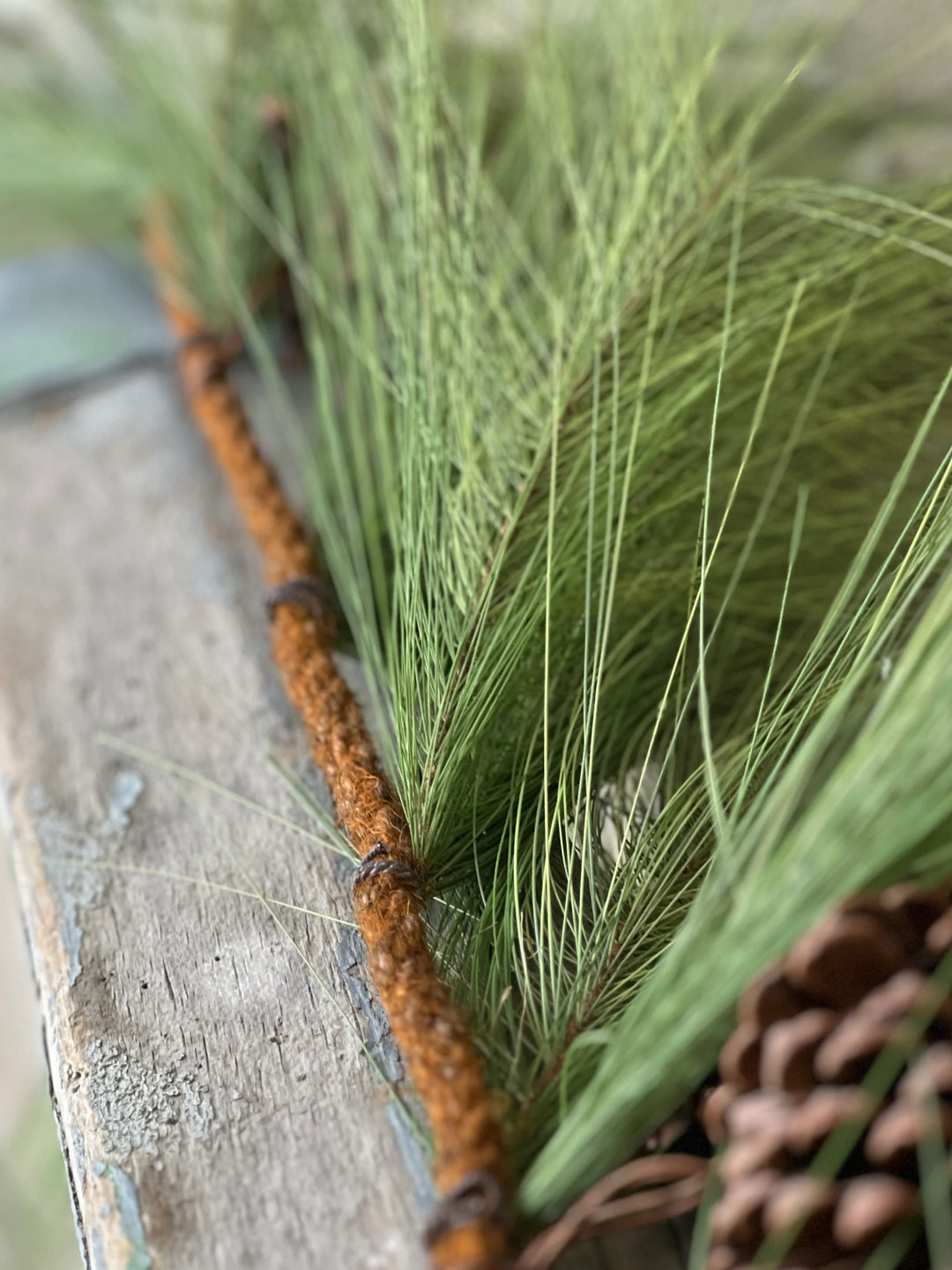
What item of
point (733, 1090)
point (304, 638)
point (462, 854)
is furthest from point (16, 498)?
point (733, 1090)

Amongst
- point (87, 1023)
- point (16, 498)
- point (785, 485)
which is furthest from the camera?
point (16, 498)

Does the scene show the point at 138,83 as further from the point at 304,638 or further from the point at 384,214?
the point at 304,638

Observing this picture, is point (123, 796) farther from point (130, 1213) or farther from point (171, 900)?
point (130, 1213)

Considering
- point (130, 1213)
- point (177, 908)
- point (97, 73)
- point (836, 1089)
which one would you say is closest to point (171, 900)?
point (177, 908)

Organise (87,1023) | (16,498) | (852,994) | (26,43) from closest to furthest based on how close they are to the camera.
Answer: (852,994) < (87,1023) < (16,498) < (26,43)

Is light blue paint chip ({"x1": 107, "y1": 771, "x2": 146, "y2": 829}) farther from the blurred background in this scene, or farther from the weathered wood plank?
the blurred background
